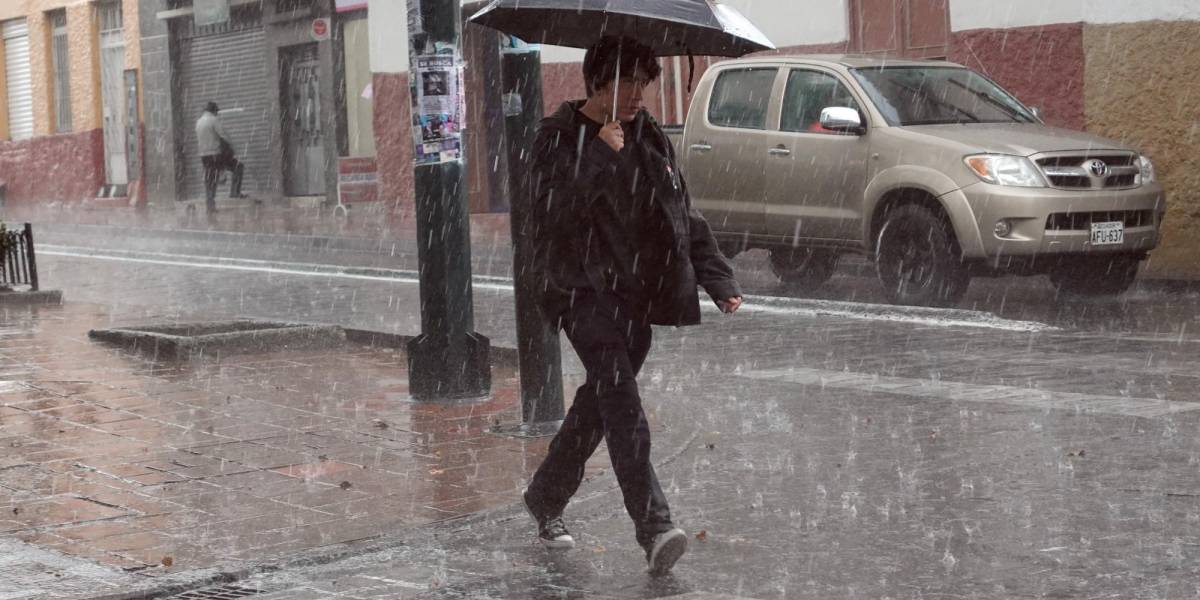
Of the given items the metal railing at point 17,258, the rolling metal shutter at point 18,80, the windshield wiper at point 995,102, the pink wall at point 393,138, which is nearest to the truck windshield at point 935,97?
the windshield wiper at point 995,102

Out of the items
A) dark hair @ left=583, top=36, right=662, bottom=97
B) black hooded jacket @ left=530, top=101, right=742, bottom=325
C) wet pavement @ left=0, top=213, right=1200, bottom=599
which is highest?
dark hair @ left=583, top=36, right=662, bottom=97

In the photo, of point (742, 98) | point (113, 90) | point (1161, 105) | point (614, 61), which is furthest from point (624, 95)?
point (113, 90)

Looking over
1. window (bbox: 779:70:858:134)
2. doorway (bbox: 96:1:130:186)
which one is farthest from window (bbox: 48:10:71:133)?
window (bbox: 779:70:858:134)

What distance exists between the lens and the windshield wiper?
14.0m

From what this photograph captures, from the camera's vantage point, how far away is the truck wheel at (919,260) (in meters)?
13.0

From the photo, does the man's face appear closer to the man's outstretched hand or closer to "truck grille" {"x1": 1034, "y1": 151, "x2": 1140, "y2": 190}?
the man's outstretched hand

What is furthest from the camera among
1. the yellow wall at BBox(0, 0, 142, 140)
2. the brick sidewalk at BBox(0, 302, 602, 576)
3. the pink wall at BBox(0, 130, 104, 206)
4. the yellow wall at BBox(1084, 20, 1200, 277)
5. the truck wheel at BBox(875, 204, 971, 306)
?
the pink wall at BBox(0, 130, 104, 206)

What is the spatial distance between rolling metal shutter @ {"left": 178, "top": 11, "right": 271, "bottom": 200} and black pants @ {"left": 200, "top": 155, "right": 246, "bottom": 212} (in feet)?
1.03

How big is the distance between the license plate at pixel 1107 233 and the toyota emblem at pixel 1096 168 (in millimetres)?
359

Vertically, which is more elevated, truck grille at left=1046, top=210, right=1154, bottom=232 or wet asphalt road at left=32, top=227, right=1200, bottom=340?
truck grille at left=1046, top=210, right=1154, bottom=232

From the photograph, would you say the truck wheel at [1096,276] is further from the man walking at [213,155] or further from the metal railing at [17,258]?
the man walking at [213,155]

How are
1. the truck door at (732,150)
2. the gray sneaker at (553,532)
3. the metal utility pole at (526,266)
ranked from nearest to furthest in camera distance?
1. the gray sneaker at (553,532)
2. the metal utility pole at (526,266)
3. the truck door at (732,150)

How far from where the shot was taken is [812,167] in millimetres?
13938

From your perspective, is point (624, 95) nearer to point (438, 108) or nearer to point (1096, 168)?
point (438, 108)
